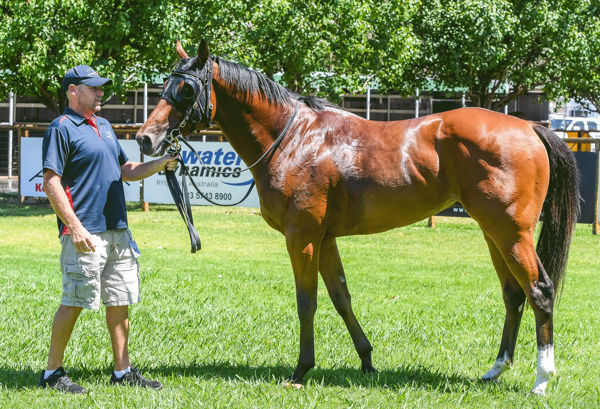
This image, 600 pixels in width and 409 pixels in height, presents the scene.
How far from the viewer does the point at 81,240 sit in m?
4.62

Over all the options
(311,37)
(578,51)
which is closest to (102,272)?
(311,37)

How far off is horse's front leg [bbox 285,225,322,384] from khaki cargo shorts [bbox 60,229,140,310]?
1.14 meters

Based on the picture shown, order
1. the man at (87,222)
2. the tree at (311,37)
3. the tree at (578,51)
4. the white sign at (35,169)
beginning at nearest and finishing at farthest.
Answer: the man at (87,222) < the white sign at (35,169) < the tree at (311,37) < the tree at (578,51)

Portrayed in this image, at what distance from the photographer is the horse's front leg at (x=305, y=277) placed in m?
5.08

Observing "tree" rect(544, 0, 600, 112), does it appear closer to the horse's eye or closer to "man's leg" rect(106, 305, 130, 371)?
the horse's eye

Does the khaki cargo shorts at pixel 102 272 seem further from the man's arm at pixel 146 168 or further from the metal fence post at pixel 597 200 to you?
the metal fence post at pixel 597 200

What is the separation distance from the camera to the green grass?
480 cm

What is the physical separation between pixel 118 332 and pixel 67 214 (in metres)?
0.97

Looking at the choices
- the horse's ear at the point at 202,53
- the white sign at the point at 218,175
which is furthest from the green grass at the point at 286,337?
the white sign at the point at 218,175

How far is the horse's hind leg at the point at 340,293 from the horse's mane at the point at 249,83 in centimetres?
113

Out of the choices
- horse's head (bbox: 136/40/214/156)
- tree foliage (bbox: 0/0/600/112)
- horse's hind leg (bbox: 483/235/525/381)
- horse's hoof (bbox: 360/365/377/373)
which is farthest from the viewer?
tree foliage (bbox: 0/0/600/112)

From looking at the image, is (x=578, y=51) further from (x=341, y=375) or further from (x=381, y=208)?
(x=341, y=375)

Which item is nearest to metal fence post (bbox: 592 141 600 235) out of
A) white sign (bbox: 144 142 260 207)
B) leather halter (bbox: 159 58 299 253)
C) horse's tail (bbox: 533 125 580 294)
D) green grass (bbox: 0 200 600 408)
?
green grass (bbox: 0 200 600 408)

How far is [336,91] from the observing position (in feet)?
65.9
